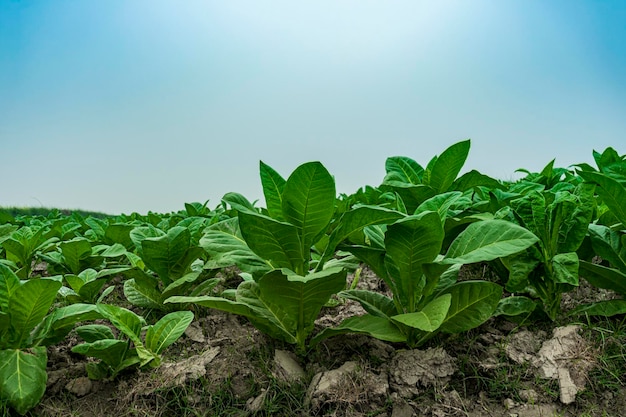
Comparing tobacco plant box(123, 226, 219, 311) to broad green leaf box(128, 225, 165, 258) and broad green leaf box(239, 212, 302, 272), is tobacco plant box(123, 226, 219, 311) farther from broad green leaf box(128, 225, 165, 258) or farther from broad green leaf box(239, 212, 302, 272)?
broad green leaf box(239, 212, 302, 272)

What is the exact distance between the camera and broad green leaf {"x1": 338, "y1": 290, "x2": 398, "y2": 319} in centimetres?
190

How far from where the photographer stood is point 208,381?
1862 millimetres

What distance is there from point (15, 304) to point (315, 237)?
1161mm

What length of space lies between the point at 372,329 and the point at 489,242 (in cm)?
52

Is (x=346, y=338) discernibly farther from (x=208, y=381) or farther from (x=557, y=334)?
(x=557, y=334)

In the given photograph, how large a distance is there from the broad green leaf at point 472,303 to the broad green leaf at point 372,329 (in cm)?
21

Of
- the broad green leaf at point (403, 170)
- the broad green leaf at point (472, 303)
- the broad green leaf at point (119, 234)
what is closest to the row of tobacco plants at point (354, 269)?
the broad green leaf at point (472, 303)

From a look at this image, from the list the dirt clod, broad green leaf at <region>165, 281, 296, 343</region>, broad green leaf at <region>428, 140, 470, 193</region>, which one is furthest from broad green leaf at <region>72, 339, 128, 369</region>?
broad green leaf at <region>428, 140, 470, 193</region>

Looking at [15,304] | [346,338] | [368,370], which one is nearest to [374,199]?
[346,338]

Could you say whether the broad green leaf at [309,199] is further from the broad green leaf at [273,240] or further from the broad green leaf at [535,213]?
the broad green leaf at [535,213]

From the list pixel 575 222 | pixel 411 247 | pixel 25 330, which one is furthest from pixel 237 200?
pixel 575 222

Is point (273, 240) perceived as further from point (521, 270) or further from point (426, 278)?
point (521, 270)

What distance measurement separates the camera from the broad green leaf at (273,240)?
1632 mm

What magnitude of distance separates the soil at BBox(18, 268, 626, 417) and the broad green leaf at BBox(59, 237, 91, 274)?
974 millimetres
